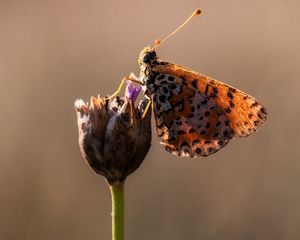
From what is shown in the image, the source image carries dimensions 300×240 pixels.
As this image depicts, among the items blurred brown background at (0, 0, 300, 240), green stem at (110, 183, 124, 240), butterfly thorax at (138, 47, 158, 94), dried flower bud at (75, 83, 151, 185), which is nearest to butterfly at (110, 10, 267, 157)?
butterfly thorax at (138, 47, 158, 94)

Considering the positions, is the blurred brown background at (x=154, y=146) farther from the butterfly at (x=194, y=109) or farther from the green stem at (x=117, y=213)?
the green stem at (x=117, y=213)

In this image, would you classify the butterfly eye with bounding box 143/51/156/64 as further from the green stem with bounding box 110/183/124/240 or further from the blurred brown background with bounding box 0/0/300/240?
the blurred brown background with bounding box 0/0/300/240

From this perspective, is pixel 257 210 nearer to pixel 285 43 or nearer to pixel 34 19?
pixel 285 43

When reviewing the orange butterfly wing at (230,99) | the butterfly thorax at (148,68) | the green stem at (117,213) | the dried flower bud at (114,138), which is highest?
the butterfly thorax at (148,68)

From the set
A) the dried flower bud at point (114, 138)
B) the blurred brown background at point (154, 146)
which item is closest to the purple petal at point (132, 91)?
the dried flower bud at point (114, 138)

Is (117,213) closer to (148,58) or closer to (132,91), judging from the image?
(132,91)

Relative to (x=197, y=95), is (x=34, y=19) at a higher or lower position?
higher

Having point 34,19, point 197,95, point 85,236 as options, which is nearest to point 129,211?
point 85,236
